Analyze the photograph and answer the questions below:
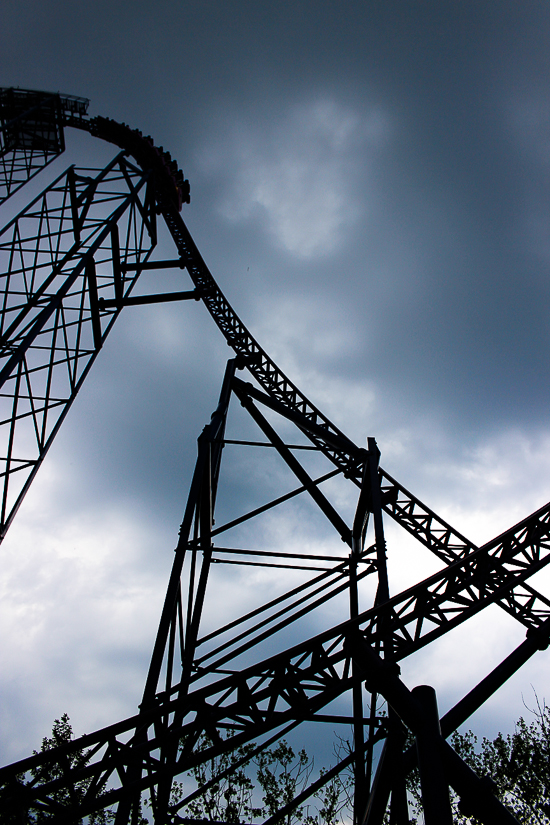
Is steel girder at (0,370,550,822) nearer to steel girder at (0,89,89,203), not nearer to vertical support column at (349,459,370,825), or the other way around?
vertical support column at (349,459,370,825)

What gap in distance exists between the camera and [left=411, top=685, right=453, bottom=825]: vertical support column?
3967mm

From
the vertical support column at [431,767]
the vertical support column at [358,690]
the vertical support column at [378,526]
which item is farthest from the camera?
the vertical support column at [378,526]

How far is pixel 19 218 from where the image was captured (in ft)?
33.0

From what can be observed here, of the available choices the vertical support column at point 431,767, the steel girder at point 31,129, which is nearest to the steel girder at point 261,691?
the vertical support column at point 431,767

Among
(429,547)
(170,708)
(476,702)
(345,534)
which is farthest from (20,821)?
(429,547)

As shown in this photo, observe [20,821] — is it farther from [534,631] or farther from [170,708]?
[534,631]

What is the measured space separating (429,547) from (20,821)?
30.8ft

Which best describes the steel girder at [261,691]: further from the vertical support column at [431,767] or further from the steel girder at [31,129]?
the steel girder at [31,129]

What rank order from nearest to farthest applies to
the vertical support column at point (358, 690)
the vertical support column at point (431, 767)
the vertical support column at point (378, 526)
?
the vertical support column at point (431, 767), the vertical support column at point (358, 690), the vertical support column at point (378, 526)

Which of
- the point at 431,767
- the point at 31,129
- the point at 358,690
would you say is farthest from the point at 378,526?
the point at 31,129

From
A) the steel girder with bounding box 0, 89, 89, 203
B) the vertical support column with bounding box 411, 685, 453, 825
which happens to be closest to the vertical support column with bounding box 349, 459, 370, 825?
the vertical support column with bounding box 411, 685, 453, 825

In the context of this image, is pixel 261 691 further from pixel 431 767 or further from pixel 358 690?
pixel 358 690

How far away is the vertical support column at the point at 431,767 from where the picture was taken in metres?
3.97

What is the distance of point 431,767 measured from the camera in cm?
416
